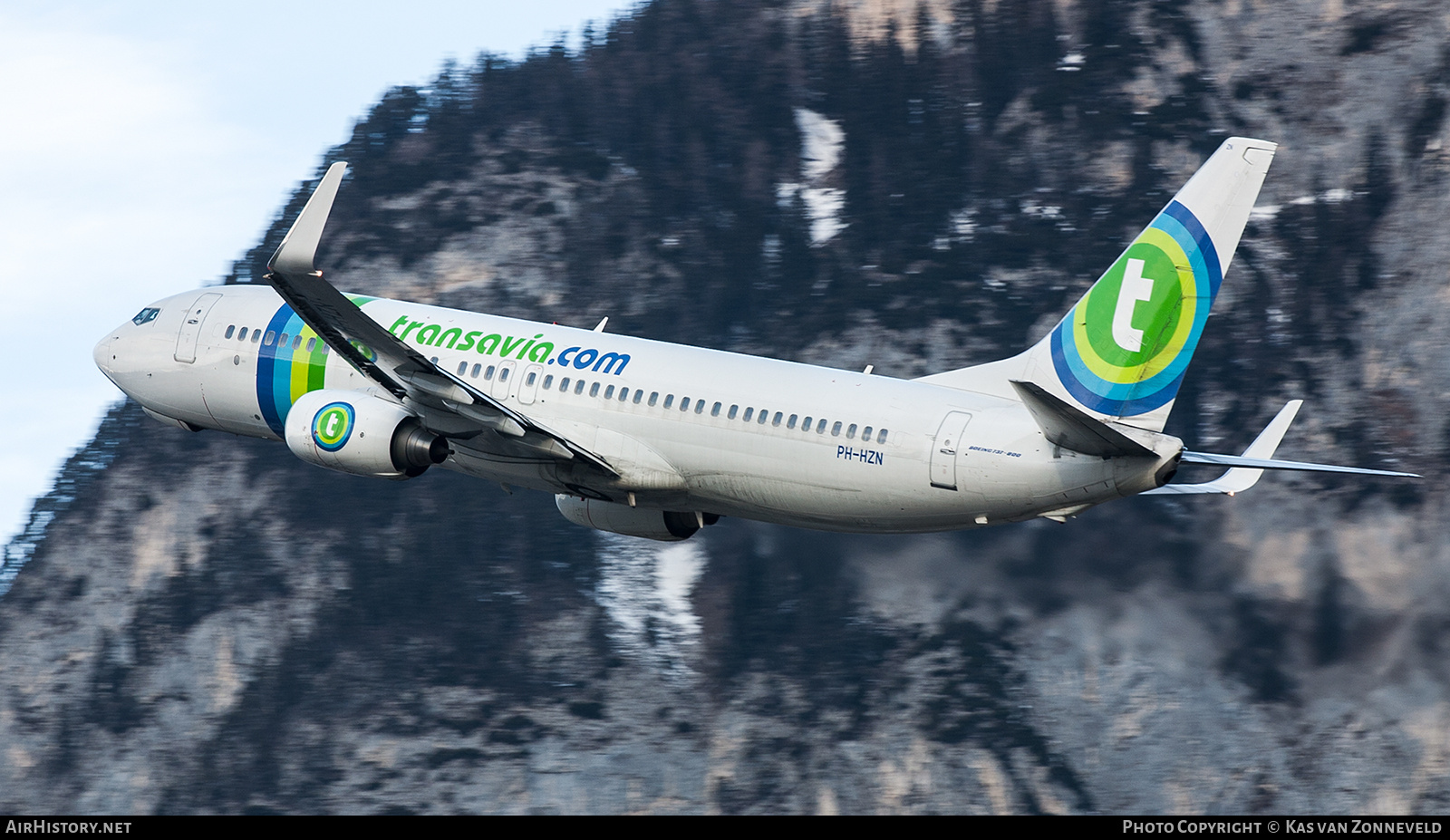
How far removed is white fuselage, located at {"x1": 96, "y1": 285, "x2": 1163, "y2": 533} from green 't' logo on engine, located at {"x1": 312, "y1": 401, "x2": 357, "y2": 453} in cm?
219

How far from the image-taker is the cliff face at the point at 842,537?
305ft

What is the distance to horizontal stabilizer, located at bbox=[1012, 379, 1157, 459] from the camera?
3192 cm

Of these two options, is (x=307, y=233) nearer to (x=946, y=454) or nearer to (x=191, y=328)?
(x=946, y=454)

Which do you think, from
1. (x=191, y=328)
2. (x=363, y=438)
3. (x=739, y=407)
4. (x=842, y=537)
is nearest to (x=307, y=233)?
(x=363, y=438)

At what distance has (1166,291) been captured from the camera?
112 feet

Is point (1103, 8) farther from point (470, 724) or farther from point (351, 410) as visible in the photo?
point (351, 410)

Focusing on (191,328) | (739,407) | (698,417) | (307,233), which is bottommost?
(698,417)

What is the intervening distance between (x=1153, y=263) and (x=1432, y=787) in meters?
66.9

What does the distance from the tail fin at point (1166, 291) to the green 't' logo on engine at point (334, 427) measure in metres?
15.9

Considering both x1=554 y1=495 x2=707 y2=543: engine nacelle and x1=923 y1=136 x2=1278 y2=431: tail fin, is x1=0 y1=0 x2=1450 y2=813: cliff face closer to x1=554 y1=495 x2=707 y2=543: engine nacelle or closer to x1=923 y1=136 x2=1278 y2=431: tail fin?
x1=554 y1=495 x2=707 y2=543: engine nacelle

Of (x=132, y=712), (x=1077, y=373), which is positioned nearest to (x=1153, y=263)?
(x=1077, y=373)

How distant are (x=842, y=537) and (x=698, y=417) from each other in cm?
4586
